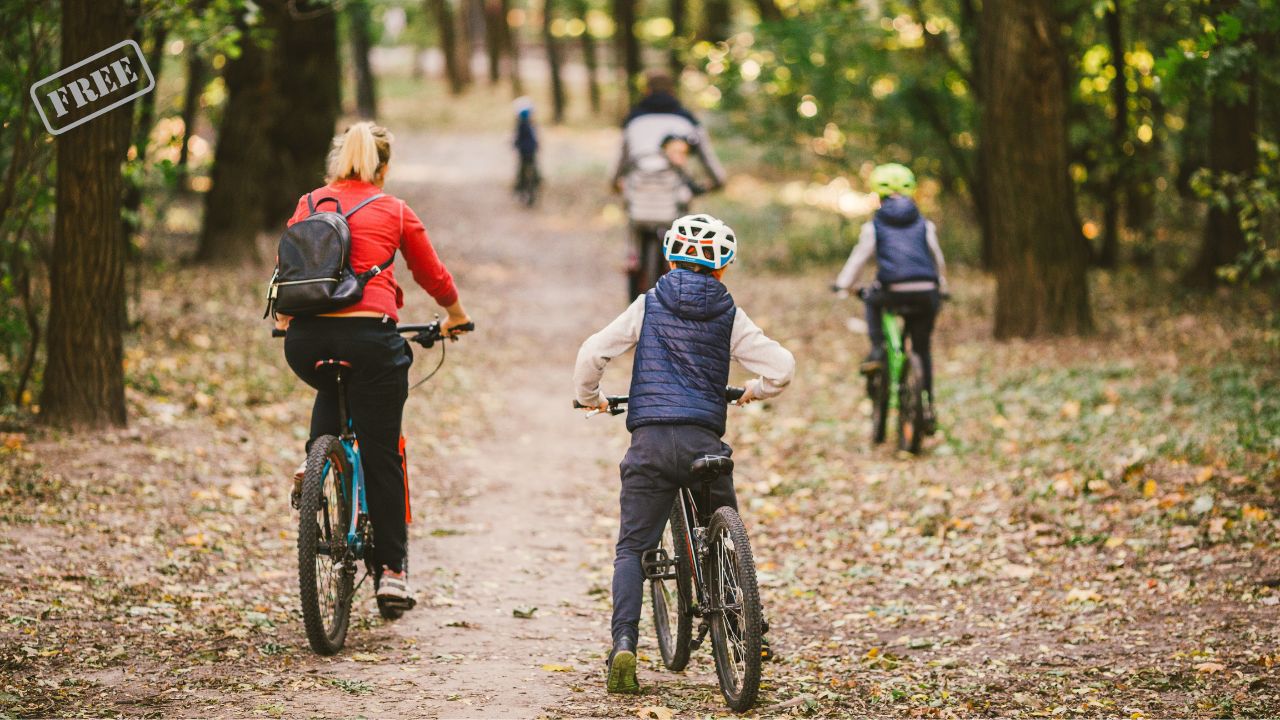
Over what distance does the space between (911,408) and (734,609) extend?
5161 millimetres

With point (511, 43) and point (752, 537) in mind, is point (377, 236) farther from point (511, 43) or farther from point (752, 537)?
point (511, 43)

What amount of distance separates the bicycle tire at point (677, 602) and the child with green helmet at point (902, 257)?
4.22 m

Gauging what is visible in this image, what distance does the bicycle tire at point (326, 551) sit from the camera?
217 inches

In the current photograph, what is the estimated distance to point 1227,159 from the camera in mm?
14594

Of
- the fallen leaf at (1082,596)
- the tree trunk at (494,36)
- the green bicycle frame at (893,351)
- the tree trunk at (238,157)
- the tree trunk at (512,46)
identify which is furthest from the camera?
the tree trunk at (494,36)

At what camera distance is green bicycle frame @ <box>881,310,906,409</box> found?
32.6 feet

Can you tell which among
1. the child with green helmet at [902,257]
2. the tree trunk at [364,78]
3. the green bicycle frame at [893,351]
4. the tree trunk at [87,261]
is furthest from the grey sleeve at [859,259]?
the tree trunk at [364,78]

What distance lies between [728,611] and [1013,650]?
6.09ft

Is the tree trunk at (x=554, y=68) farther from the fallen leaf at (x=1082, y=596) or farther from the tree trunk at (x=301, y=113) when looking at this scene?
the fallen leaf at (x=1082, y=596)

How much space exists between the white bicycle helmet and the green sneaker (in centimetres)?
162

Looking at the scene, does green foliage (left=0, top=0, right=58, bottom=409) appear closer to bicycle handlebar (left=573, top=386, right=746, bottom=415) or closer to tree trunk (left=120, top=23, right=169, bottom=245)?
tree trunk (left=120, top=23, right=169, bottom=245)

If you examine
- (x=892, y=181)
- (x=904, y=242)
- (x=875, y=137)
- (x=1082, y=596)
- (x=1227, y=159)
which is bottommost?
(x=1082, y=596)

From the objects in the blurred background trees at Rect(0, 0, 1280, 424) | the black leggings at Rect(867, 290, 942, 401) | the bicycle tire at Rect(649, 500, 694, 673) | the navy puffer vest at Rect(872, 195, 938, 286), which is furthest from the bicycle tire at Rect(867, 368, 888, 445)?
the bicycle tire at Rect(649, 500, 694, 673)

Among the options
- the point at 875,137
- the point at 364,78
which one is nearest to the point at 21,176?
the point at 875,137
